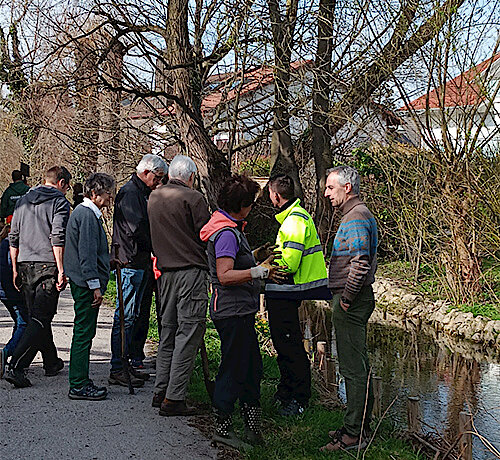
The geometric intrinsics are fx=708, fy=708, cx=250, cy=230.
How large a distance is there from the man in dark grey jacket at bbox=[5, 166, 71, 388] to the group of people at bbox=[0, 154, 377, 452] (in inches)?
0.5

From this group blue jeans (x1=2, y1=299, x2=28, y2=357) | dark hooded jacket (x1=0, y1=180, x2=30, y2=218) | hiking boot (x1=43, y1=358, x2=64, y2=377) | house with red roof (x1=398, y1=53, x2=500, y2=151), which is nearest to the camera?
blue jeans (x1=2, y1=299, x2=28, y2=357)

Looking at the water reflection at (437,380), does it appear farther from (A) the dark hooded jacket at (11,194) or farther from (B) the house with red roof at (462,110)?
(A) the dark hooded jacket at (11,194)

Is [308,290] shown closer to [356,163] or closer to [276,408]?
[276,408]

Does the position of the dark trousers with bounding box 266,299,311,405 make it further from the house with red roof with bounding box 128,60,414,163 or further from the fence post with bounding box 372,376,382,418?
the house with red roof with bounding box 128,60,414,163

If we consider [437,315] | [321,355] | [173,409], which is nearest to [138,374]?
[173,409]

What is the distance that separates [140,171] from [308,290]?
2.03 metres

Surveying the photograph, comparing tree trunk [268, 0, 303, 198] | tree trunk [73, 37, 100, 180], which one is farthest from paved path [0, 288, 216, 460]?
tree trunk [73, 37, 100, 180]

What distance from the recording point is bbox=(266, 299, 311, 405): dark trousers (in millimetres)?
6246

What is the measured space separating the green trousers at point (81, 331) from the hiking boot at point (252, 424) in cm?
167

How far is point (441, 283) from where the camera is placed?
13820 millimetres

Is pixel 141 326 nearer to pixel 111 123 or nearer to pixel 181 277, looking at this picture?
pixel 181 277

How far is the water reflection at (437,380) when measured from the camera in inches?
295

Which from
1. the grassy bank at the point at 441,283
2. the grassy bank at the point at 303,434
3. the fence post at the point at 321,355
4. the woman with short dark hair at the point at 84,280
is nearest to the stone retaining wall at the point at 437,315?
the grassy bank at the point at 441,283

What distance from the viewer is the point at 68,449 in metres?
5.10
